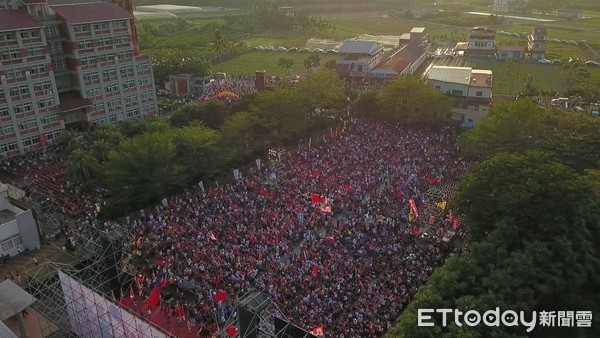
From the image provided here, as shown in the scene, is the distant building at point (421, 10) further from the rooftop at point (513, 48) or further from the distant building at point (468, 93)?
the distant building at point (468, 93)

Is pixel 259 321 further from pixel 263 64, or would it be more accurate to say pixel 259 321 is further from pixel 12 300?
pixel 263 64

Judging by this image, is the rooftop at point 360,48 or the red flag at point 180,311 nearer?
A: the red flag at point 180,311

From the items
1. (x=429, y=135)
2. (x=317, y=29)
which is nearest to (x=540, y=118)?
(x=429, y=135)

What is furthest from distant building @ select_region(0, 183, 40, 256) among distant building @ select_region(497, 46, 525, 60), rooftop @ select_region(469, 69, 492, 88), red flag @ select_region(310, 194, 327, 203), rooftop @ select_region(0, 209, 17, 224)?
distant building @ select_region(497, 46, 525, 60)

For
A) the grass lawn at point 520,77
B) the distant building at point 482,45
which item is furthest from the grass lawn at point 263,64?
the grass lawn at point 520,77

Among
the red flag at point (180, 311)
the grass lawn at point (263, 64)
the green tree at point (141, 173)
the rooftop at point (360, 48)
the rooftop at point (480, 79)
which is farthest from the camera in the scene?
the grass lawn at point (263, 64)

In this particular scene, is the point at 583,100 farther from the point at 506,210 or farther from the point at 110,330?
the point at 110,330
